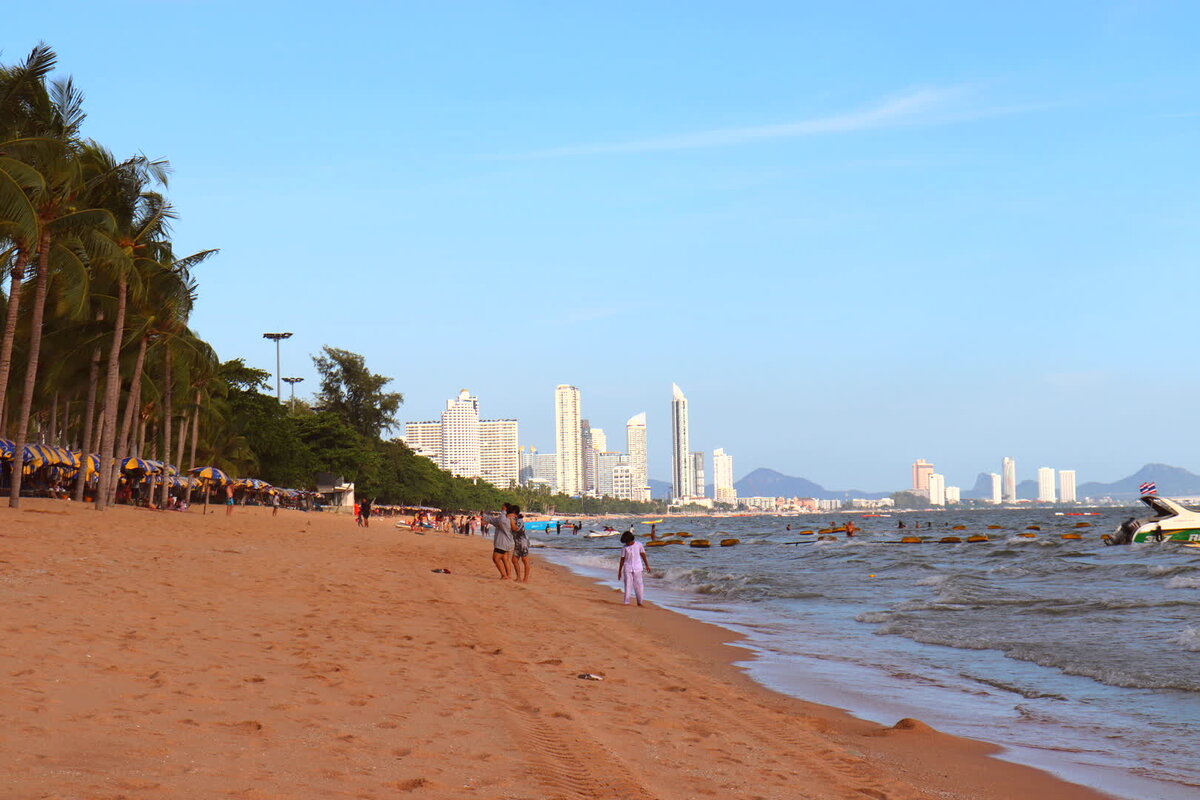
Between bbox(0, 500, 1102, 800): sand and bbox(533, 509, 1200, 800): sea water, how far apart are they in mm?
832

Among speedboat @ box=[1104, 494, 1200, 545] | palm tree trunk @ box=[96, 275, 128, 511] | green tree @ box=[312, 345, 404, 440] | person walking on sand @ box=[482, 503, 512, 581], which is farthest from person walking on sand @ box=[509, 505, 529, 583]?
A: green tree @ box=[312, 345, 404, 440]

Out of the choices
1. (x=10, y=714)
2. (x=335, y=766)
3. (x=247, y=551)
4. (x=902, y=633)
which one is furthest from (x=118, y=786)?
(x=247, y=551)

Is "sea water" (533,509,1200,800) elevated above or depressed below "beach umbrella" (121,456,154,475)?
below

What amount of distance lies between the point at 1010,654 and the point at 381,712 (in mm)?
9966

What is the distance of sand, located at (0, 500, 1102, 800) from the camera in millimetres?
5133

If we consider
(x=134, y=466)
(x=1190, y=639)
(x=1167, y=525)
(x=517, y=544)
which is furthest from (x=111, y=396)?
(x=1167, y=525)

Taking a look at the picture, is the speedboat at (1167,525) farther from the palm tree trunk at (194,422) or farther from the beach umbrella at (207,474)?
the palm tree trunk at (194,422)

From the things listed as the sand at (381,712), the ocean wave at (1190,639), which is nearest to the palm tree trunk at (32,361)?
the sand at (381,712)

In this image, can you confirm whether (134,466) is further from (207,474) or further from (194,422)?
(194,422)

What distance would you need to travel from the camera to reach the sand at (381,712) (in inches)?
202

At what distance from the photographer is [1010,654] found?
13695 mm

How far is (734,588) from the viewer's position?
26344 mm

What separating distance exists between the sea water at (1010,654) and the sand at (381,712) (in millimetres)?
832

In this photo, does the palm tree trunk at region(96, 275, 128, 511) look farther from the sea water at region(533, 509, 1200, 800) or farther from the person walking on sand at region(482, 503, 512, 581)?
the sea water at region(533, 509, 1200, 800)
